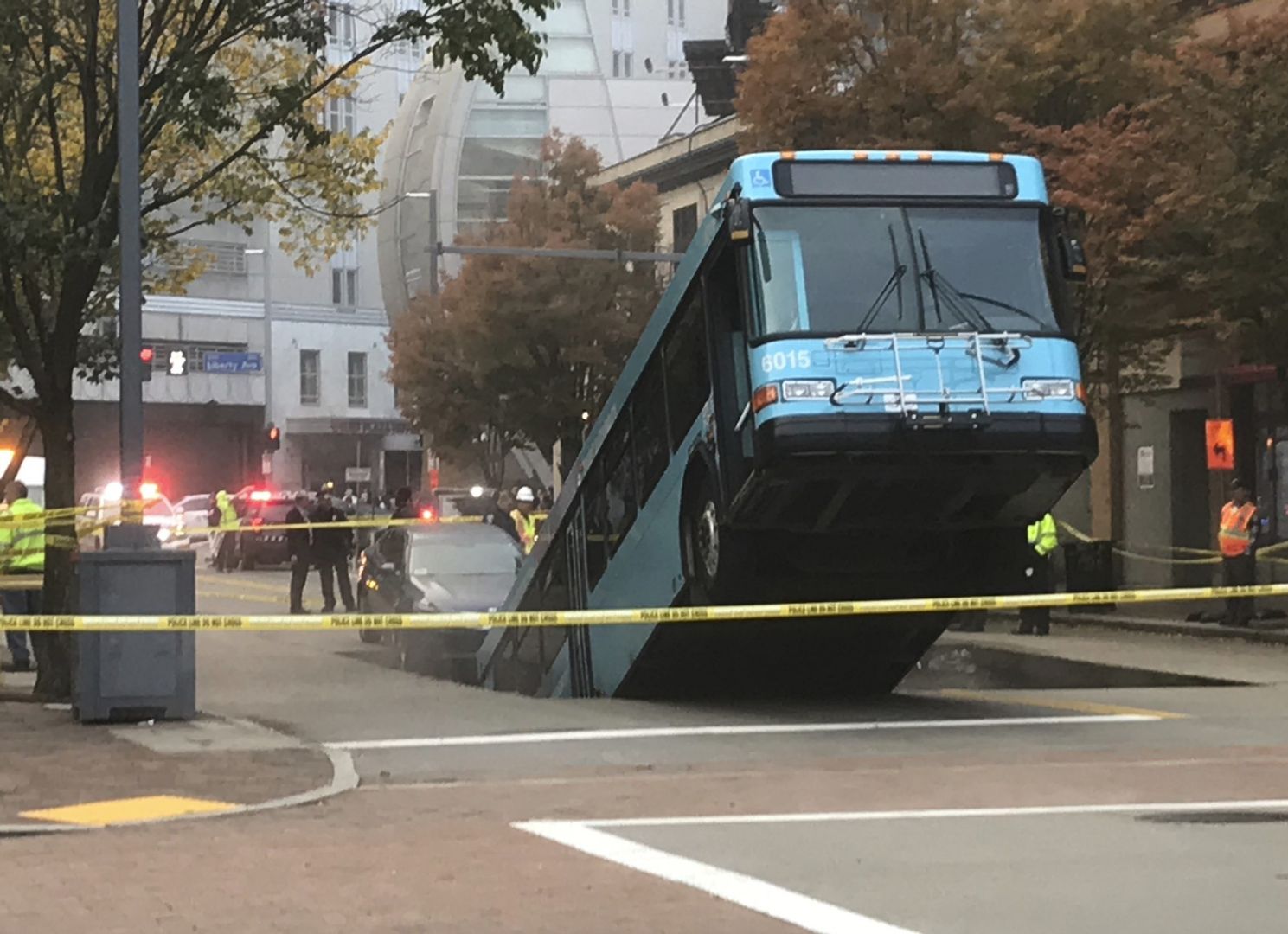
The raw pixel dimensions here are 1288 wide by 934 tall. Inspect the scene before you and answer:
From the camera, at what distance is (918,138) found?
98.3ft

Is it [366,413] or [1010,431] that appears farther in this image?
[366,413]

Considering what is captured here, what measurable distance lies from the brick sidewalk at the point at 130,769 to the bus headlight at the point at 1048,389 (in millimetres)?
5225

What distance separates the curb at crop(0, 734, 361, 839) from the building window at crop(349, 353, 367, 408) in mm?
68629

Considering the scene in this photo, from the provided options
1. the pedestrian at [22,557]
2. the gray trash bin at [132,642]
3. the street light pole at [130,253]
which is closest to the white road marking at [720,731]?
the gray trash bin at [132,642]

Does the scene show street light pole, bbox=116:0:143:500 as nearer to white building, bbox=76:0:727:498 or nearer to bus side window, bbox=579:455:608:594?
bus side window, bbox=579:455:608:594

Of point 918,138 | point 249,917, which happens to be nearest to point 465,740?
point 249,917

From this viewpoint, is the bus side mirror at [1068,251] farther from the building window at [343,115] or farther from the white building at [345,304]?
the building window at [343,115]

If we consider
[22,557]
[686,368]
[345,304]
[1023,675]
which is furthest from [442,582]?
[345,304]

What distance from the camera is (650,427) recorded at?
16062mm

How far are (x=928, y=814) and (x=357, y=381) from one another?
72089 millimetres

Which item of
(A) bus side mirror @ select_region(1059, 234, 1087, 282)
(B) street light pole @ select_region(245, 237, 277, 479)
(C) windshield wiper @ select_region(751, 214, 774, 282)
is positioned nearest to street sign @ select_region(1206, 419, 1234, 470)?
(A) bus side mirror @ select_region(1059, 234, 1087, 282)

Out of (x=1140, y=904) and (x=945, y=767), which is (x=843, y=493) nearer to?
(x=945, y=767)

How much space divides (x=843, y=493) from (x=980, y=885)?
20.0 feet

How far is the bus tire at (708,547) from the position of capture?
14648 millimetres
